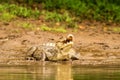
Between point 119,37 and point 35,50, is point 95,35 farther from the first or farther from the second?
point 35,50

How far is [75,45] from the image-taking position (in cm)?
1848

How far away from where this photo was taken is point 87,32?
20.4 meters

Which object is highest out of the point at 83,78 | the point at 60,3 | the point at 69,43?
the point at 60,3

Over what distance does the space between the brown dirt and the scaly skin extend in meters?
0.28

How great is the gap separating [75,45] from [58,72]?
14.8 feet

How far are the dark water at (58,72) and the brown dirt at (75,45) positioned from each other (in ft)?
3.92

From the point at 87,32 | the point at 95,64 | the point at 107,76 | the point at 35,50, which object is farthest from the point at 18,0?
the point at 107,76

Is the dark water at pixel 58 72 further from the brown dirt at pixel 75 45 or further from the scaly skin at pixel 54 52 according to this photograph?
the brown dirt at pixel 75 45

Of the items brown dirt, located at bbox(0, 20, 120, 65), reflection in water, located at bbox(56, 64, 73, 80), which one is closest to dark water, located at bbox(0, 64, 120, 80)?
reflection in water, located at bbox(56, 64, 73, 80)

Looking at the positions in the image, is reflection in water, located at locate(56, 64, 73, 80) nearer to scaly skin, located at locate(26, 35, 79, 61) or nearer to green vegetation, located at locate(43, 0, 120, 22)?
scaly skin, located at locate(26, 35, 79, 61)

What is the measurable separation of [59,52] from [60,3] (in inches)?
210

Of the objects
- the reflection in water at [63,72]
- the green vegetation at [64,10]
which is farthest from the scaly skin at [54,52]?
the green vegetation at [64,10]

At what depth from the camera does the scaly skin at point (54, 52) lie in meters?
16.9

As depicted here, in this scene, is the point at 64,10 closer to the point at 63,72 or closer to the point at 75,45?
the point at 75,45
